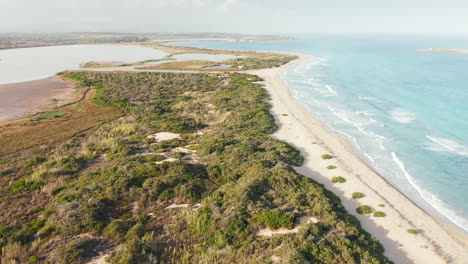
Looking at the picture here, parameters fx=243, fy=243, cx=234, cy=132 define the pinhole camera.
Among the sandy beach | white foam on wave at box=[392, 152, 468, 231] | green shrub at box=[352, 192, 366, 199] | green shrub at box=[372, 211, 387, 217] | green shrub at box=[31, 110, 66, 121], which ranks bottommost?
white foam on wave at box=[392, 152, 468, 231]

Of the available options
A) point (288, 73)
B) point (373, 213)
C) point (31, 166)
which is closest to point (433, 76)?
point (288, 73)

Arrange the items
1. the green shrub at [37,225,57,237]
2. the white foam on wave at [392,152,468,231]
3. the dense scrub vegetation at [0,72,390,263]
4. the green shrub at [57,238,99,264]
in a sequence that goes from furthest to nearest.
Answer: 1. the white foam on wave at [392,152,468,231]
2. the green shrub at [37,225,57,237]
3. the dense scrub vegetation at [0,72,390,263]
4. the green shrub at [57,238,99,264]

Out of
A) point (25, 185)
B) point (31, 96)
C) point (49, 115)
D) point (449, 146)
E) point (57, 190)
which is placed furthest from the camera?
point (31, 96)

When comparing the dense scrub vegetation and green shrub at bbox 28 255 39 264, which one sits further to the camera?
the dense scrub vegetation

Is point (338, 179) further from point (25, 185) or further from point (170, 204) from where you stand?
point (25, 185)

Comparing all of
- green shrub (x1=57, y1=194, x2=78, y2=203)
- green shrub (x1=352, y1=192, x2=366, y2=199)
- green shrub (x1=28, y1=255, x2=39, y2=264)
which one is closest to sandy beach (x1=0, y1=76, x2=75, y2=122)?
green shrub (x1=57, y1=194, x2=78, y2=203)

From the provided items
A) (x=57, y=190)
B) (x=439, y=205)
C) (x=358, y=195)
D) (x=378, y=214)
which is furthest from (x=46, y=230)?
(x=439, y=205)

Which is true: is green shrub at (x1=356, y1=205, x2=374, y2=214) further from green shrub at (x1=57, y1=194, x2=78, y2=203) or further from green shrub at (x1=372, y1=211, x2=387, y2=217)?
green shrub at (x1=57, y1=194, x2=78, y2=203)
